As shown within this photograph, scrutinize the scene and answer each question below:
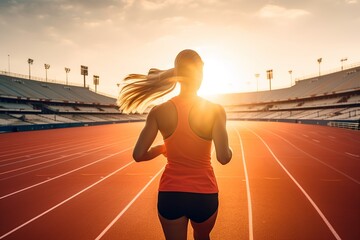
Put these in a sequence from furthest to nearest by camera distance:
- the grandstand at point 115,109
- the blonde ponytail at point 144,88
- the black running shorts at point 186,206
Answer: the grandstand at point 115,109 → the blonde ponytail at point 144,88 → the black running shorts at point 186,206

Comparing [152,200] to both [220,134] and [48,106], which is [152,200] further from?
[48,106]

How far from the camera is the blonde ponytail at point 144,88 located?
6.32 feet

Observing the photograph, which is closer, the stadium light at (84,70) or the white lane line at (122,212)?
the white lane line at (122,212)

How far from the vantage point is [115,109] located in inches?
2916

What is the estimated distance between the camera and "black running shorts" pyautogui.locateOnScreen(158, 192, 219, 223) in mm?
1710

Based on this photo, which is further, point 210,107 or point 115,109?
point 115,109

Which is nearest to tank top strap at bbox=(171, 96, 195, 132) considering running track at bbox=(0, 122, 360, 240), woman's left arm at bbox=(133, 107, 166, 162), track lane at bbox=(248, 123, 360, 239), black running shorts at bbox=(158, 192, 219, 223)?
woman's left arm at bbox=(133, 107, 166, 162)

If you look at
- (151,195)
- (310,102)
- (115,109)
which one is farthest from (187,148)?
(115,109)

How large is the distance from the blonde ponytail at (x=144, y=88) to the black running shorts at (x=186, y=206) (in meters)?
0.76

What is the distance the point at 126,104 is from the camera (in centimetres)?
221

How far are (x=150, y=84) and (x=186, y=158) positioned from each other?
619 mm

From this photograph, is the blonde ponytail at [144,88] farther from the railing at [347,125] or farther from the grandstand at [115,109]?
the grandstand at [115,109]

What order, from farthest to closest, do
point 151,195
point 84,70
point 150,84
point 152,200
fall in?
point 84,70 → point 151,195 → point 152,200 → point 150,84

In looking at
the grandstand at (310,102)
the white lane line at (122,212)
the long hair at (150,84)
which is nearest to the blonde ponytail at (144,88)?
the long hair at (150,84)
